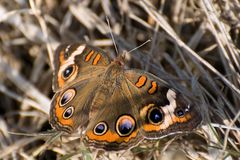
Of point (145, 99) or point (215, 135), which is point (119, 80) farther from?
point (215, 135)

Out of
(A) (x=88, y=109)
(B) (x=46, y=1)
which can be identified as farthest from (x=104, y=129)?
(B) (x=46, y=1)

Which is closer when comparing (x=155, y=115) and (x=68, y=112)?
(x=155, y=115)

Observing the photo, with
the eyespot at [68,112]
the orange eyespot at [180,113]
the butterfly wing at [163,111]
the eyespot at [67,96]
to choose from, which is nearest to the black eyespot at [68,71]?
the eyespot at [67,96]

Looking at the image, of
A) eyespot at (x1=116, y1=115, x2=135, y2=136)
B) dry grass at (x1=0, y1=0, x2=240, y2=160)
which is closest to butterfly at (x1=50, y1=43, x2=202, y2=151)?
eyespot at (x1=116, y1=115, x2=135, y2=136)

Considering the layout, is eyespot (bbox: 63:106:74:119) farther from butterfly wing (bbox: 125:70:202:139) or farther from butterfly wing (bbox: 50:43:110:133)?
butterfly wing (bbox: 125:70:202:139)

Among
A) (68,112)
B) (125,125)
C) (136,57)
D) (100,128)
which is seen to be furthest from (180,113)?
(136,57)

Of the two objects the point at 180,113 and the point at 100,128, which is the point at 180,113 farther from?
the point at 100,128
